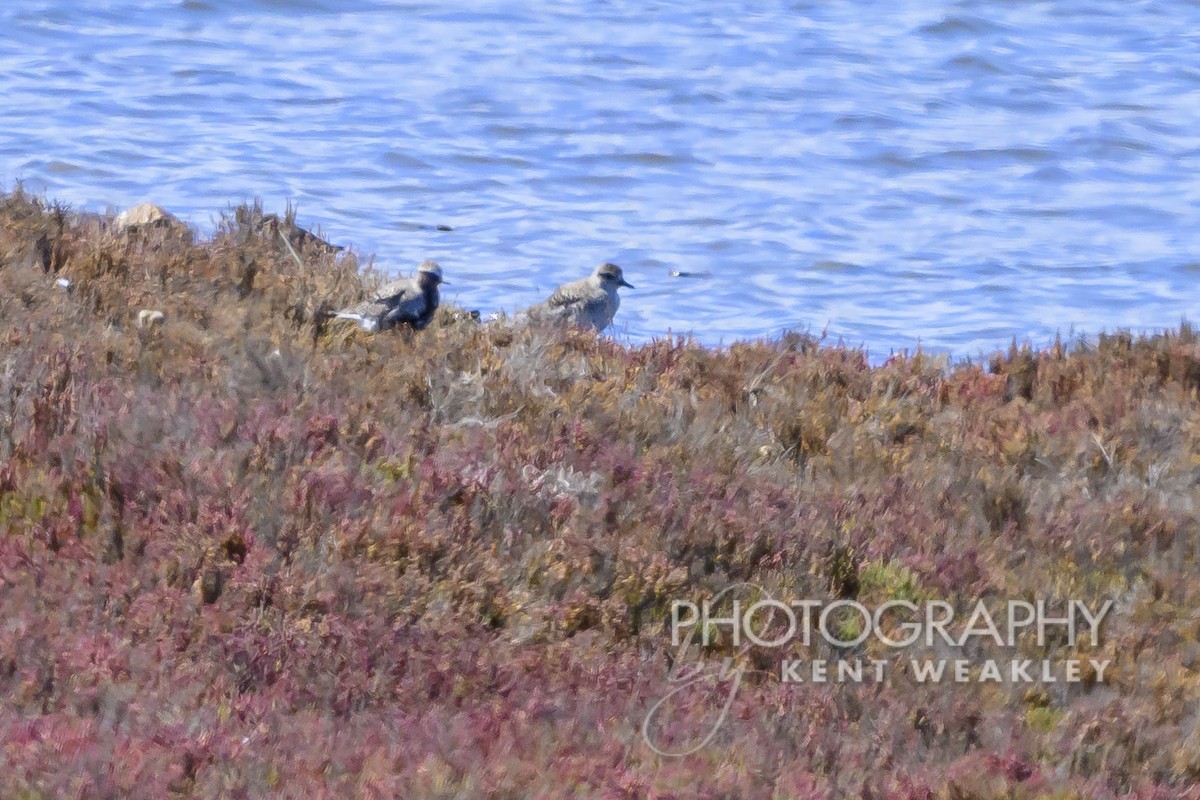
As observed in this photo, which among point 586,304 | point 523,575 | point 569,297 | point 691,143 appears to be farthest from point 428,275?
point 691,143

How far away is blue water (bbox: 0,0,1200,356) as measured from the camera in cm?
2009

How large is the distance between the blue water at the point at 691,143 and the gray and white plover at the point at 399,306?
5239mm

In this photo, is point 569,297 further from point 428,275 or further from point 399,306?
point 399,306

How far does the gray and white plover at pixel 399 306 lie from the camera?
966 cm

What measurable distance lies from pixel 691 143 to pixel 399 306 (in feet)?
55.4

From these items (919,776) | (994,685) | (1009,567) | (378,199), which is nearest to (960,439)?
(1009,567)

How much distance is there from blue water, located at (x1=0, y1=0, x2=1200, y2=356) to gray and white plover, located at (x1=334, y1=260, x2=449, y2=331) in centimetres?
524

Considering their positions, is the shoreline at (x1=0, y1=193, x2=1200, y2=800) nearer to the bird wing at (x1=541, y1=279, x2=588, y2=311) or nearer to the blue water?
the bird wing at (x1=541, y1=279, x2=588, y2=311)

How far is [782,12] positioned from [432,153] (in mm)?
11893

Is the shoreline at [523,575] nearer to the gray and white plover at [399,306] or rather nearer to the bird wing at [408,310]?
the gray and white plover at [399,306]

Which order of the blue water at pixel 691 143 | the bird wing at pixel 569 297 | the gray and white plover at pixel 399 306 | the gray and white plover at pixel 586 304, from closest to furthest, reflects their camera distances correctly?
the gray and white plover at pixel 399 306 → the gray and white plover at pixel 586 304 → the bird wing at pixel 569 297 → the blue water at pixel 691 143

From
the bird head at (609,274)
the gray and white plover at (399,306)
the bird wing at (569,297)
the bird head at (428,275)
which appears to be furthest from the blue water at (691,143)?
the gray and white plover at (399,306)

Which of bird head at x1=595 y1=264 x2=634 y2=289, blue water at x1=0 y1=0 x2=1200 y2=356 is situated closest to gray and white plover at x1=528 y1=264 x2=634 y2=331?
bird head at x1=595 y1=264 x2=634 y2=289

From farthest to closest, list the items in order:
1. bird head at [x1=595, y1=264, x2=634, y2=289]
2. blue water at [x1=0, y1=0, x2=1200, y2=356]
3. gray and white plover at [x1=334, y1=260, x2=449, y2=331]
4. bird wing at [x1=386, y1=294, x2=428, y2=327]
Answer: blue water at [x1=0, y1=0, x2=1200, y2=356] < bird head at [x1=595, y1=264, x2=634, y2=289] < bird wing at [x1=386, y1=294, x2=428, y2=327] < gray and white plover at [x1=334, y1=260, x2=449, y2=331]
